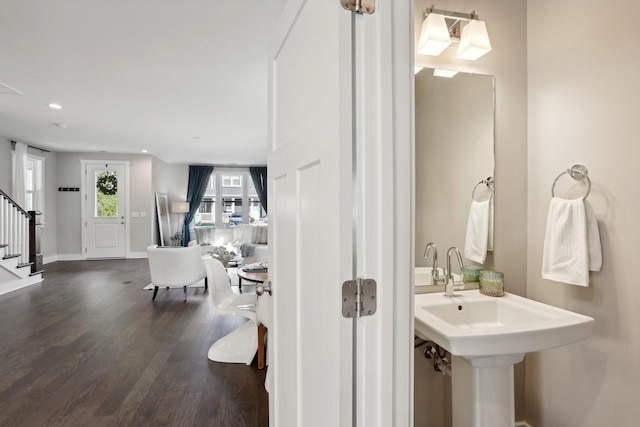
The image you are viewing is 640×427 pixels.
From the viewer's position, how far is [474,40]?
60.1 inches

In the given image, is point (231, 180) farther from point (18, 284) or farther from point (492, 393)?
point (492, 393)

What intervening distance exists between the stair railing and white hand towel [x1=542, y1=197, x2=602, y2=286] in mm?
6540

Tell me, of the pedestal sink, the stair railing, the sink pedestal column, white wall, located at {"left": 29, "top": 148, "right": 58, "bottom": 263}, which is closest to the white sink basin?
the pedestal sink

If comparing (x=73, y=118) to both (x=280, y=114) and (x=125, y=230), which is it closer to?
(x=125, y=230)

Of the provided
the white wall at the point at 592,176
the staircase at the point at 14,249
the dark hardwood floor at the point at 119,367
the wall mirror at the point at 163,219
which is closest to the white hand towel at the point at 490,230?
the white wall at the point at 592,176

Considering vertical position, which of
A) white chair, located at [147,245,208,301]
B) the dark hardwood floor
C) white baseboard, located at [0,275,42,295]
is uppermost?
white chair, located at [147,245,208,301]

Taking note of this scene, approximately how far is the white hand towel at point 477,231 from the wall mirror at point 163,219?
7824mm

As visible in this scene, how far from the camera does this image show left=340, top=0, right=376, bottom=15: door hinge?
0.75 metres

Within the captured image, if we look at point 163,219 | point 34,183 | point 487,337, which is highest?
point 34,183

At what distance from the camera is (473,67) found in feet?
5.45

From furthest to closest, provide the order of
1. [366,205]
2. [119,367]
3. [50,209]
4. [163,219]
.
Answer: [163,219] < [50,209] < [119,367] < [366,205]

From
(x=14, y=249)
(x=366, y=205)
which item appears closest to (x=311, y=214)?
(x=366, y=205)

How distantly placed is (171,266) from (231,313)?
2.03 meters

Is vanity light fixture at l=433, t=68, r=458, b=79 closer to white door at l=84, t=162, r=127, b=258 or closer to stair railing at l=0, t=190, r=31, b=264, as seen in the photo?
stair railing at l=0, t=190, r=31, b=264
